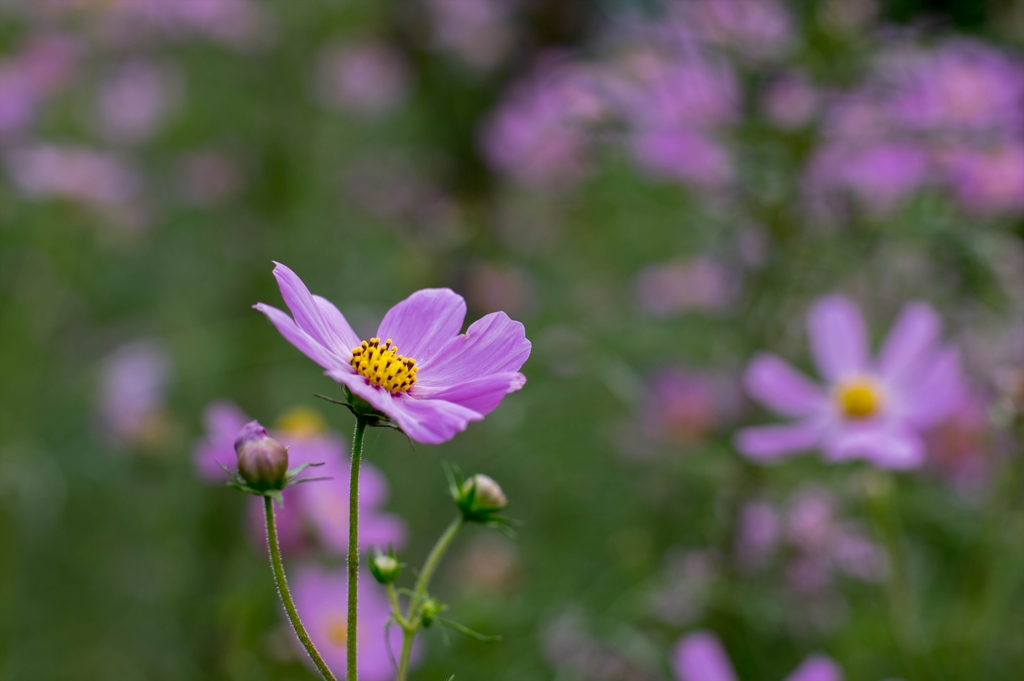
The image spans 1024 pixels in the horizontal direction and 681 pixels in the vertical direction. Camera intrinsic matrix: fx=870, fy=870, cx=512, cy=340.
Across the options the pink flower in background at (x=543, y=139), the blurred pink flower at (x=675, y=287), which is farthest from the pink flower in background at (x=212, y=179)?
the blurred pink flower at (x=675, y=287)

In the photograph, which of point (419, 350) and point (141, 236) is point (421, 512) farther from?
point (419, 350)

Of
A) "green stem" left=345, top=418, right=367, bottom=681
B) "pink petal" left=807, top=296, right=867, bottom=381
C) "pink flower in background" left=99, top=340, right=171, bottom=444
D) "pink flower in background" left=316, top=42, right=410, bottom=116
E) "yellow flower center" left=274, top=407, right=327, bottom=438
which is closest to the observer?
"green stem" left=345, top=418, right=367, bottom=681

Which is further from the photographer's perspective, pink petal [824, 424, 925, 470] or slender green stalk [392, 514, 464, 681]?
pink petal [824, 424, 925, 470]

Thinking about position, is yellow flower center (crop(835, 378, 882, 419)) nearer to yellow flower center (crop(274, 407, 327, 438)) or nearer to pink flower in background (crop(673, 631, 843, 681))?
pink flower in background (crop(673, 631, 843, 681))

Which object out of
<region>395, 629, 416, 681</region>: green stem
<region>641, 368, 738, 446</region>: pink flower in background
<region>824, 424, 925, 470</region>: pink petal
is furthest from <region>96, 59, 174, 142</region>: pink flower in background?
<region>395, 629, 416, 681</region>: green stem

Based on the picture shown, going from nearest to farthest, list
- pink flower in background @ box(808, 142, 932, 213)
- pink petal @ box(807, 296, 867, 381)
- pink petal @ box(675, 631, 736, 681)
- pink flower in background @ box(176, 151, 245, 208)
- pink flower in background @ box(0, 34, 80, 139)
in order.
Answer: pink petal @ box(675, 631, 736, 681), pink petal @ box(807, 296, 867, 381), pink flower in background @ box(808, 142, 932, 213), pink flower in background @ box(0, 34, 80, 139), pink flower in background @ box(176, 151, 245, 208)

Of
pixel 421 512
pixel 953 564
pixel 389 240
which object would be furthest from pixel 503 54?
pixel 953 564
